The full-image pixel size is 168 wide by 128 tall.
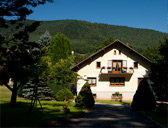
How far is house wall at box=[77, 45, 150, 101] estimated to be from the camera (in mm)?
40156

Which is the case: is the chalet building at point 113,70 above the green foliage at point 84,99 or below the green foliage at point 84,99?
above

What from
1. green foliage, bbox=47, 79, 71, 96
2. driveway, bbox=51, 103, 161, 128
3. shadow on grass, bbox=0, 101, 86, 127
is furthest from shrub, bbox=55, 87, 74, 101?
driveway, bbox=51, 103, 161, 128

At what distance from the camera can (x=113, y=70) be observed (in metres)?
39.9

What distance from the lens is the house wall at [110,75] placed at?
40.2m

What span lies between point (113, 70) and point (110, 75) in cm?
109

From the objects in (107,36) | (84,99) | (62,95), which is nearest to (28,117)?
(84,99)

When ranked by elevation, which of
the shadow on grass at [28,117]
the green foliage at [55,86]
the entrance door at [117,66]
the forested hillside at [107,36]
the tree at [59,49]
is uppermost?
the forested hillside at [107,36]

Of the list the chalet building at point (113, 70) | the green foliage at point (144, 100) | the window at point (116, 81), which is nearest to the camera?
the green foliage at point (144, 100)

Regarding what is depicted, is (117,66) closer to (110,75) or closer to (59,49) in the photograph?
(110,75)

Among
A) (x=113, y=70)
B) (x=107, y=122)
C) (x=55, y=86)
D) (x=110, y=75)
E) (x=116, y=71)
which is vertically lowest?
(x=107, y=122)

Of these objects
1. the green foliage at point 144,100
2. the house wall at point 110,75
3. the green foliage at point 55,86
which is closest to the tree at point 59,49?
the house wall at point 110,75

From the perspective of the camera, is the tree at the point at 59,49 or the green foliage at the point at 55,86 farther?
the tree at the point at 59,49

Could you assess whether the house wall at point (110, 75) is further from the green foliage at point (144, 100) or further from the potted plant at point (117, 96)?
the green foliage at point (144, 100)

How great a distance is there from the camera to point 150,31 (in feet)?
546
